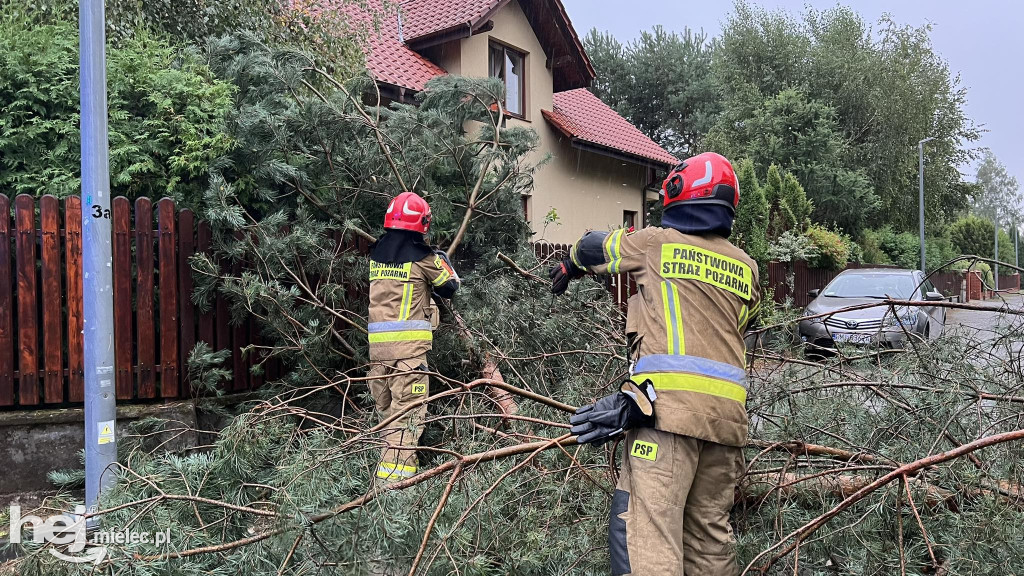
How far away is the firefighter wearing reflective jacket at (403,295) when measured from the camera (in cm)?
489

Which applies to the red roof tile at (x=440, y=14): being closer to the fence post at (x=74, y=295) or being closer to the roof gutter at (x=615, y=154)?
the roof gutter at (x=615, y=154)

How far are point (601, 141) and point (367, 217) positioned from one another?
9668 millimetres

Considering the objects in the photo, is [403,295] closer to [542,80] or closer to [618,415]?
[618,415]

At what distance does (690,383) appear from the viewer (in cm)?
257

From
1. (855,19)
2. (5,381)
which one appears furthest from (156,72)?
(855,19)

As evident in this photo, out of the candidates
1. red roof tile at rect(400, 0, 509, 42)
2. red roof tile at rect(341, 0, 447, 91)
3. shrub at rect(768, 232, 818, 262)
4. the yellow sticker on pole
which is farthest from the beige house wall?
the yellow sticker on pole

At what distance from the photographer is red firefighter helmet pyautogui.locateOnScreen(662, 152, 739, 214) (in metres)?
2.76

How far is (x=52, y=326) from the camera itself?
15.3 ft

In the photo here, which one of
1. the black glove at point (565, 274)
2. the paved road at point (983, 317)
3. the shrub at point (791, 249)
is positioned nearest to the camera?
the black glove at point (565, 274)

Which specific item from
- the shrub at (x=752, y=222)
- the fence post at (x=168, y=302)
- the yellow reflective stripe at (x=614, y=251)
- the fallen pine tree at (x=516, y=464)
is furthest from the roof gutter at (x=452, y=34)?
the yellow reflective stripe at (x=614, y=251)

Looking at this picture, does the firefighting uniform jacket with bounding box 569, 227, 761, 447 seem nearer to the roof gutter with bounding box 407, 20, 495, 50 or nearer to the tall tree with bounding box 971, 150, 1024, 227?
the roof gutter with bounding box 407, 20, 495, 50

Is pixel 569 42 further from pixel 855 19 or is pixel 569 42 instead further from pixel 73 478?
pixel 855 19

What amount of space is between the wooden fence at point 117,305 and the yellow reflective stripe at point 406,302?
128cm

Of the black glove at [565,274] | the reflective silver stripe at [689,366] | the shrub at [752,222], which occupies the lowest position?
the reflective silver stripe at [689,366]
